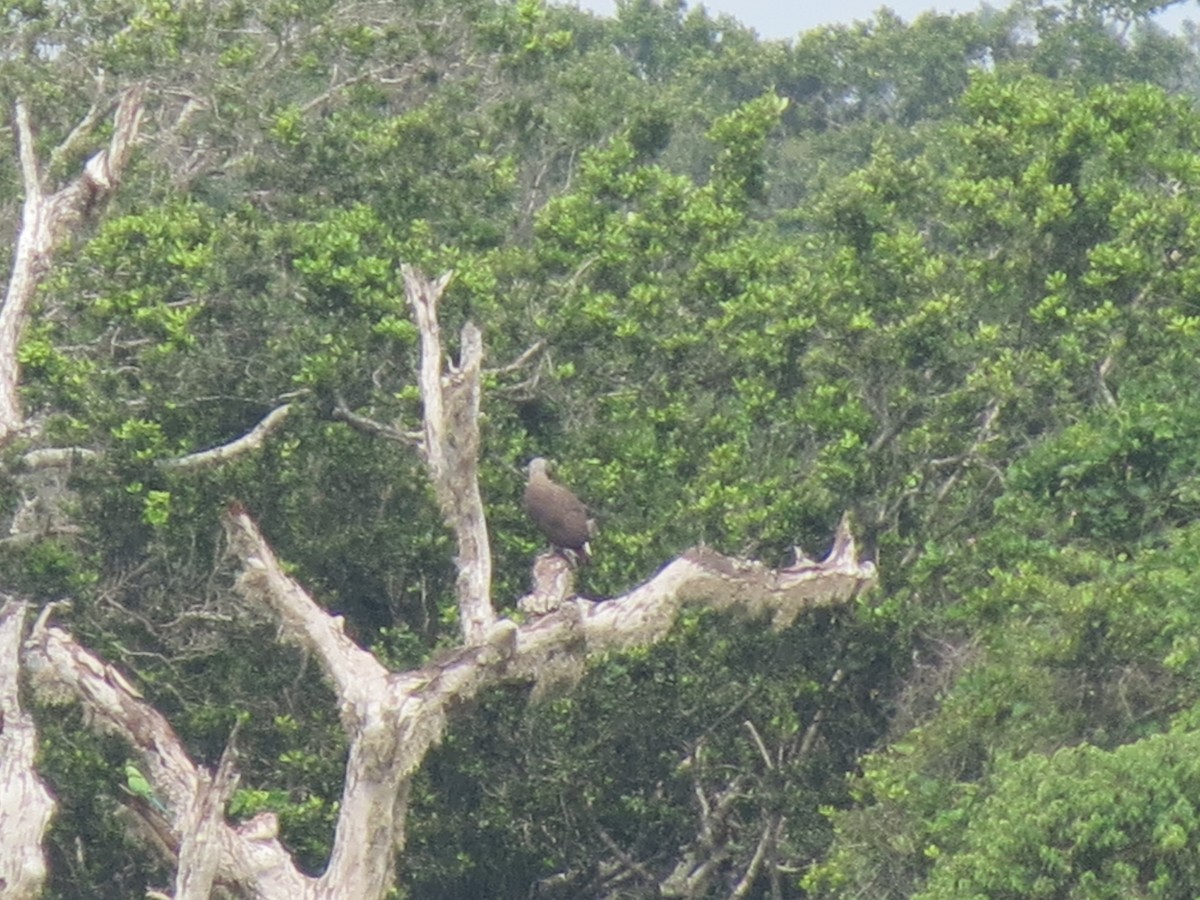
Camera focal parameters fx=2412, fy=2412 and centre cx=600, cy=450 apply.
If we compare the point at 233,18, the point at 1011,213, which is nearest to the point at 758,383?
the point at 1011,213

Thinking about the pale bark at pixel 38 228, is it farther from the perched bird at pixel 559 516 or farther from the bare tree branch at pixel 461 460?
the bare tree branch at pixel 461 460

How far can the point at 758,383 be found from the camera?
15266mm

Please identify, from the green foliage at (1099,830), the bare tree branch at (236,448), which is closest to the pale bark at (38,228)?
the bare tree branch at (236,448)

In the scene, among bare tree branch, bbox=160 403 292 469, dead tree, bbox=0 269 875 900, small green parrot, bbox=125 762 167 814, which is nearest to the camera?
dead tree, bbox=0 269 875 900

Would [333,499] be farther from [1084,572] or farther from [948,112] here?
[948,112]

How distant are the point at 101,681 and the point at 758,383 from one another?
5.56 m

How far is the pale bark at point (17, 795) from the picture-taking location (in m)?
9.85

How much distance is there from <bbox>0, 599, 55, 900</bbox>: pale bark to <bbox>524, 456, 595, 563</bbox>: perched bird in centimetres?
345

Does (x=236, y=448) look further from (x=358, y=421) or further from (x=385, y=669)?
(x=385, y=669)

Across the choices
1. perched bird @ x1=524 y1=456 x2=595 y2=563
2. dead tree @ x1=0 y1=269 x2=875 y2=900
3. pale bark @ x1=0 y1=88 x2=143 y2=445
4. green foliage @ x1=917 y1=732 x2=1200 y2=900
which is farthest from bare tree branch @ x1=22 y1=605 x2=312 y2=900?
green foliage @ x1=917 y1=732 x2=1200 y2=900

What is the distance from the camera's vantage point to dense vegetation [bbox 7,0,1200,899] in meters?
14.6

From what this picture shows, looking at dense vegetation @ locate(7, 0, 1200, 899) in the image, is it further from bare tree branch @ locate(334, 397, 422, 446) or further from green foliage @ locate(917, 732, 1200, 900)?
green foliage @ locate(917, 732, 1200, 900)

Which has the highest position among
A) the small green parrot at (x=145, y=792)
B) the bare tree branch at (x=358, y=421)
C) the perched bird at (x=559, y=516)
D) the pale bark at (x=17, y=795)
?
the bare tree branch at (x=358, y=421)

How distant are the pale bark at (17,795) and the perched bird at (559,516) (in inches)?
136
